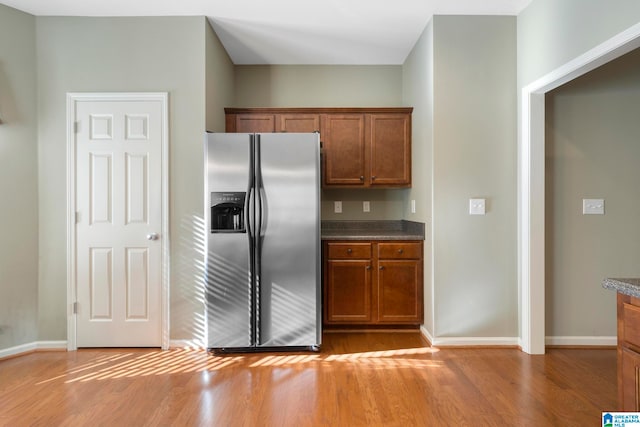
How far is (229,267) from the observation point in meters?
3.28

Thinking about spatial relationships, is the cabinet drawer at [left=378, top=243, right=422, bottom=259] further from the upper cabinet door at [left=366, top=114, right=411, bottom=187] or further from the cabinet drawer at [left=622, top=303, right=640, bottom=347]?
the cabinet drawer at [left=622, top=303, right=640, bottom=347]

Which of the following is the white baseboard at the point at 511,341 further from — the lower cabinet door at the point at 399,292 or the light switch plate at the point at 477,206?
the light switch plate at the point at 477,206

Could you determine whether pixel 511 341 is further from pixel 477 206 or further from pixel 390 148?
pixel 390 148

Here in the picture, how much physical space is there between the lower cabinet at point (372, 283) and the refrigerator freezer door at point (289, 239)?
0.57 metres

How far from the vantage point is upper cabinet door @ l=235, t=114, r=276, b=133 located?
13.4 ft

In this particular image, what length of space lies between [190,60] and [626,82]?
3504mm

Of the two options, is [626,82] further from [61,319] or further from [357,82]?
[61,319]

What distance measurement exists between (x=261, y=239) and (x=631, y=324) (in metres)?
2.35

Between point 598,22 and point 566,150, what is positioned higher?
point 598,22

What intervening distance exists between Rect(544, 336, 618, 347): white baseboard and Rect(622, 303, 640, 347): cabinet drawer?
79.5 inches

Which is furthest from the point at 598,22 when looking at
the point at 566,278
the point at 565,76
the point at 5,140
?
the point at 5,140

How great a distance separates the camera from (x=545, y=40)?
299cm

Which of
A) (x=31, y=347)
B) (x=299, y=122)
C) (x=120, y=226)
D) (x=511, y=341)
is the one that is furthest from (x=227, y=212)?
(x=511, y=341)

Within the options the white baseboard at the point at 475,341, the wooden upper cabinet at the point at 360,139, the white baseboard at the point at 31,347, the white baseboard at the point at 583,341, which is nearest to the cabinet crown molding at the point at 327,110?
the wooden upper cabinet at the point at 360,139
